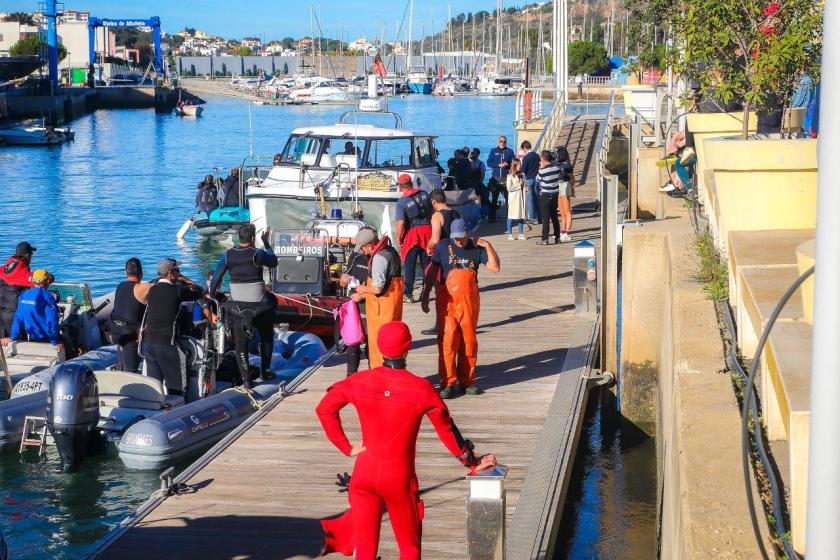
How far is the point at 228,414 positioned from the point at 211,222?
15151 millimetres

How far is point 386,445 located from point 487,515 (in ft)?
2.05

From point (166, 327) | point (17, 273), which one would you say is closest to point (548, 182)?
point (17, 273)

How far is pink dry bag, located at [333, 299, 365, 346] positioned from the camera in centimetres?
1076

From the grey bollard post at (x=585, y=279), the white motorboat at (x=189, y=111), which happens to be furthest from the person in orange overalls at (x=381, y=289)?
the white motorboat at (x=189, y=111)

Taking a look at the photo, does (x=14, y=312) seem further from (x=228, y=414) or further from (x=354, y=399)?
(x=354, y=399)

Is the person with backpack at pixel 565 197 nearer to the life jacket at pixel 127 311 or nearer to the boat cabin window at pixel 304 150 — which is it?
the boat cabin window at pixel 304 150

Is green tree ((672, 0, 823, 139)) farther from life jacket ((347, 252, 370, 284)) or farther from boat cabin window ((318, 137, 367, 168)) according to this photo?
boat cabin window ((318, 137, 367, 168))

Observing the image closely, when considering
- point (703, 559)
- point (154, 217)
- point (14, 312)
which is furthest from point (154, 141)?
point (703, 559)

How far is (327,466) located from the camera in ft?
29.5

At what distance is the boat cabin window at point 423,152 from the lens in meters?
22.8

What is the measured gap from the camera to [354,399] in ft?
20.0

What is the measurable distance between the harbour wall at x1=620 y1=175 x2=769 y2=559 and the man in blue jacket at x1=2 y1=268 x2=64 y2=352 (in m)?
6.71

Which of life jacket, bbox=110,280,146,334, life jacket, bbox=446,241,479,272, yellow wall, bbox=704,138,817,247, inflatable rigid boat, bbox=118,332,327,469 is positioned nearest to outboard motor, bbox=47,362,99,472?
inflatable rigid boat, bbox=118,332,327,469

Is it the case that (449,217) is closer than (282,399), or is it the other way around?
(282,399)
